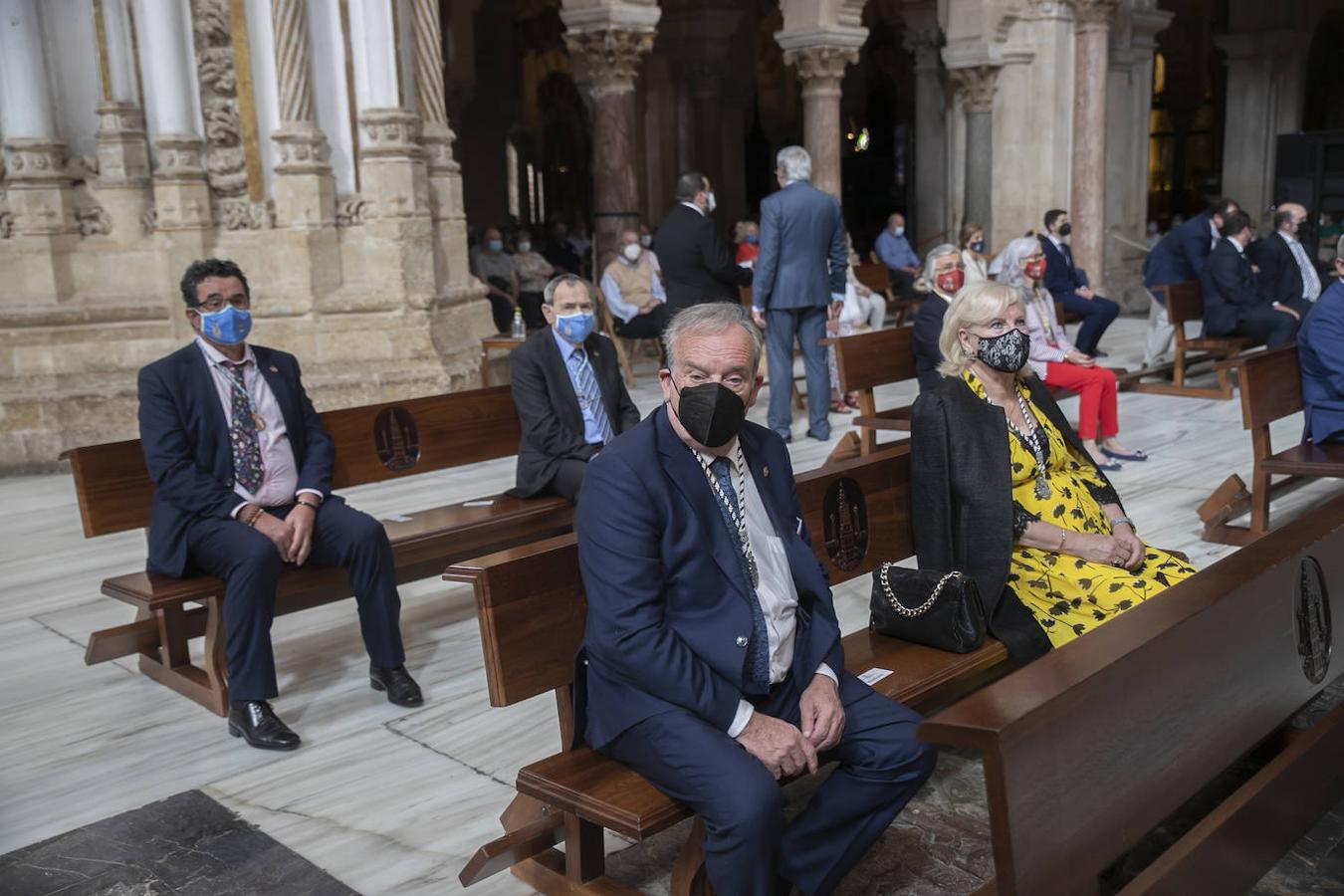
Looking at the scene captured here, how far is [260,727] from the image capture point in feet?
11.3

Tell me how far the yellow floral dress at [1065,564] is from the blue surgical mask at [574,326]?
149 cm

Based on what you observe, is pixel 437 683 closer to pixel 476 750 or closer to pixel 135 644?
pixel 476 750

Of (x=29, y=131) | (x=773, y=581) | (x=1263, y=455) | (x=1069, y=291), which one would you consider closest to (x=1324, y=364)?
(x=1263, y=455)

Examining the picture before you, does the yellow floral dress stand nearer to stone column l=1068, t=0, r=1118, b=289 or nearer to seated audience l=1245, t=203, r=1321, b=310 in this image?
seated audience l=1245, t=203, r=1321, b=310

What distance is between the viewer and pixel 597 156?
1180 centimetres

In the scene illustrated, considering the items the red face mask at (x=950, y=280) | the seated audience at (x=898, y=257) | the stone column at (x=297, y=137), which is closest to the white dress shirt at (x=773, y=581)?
the red face mask at (x=950, y=280)

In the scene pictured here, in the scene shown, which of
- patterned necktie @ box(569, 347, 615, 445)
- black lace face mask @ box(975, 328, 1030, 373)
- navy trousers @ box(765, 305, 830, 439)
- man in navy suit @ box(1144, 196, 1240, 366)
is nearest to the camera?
black lace face mask @ box(975, 328, 1030, 373)

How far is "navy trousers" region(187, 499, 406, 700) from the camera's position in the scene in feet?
11.4

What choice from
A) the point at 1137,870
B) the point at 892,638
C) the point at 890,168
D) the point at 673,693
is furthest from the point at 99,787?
the point at 890,168

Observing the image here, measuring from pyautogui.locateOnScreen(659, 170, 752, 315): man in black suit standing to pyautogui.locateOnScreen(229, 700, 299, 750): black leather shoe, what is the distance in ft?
16.6

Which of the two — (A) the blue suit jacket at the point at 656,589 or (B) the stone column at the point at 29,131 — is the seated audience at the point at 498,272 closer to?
(B) the stone column at the point at 29,131

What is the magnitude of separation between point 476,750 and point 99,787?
0.98 meters

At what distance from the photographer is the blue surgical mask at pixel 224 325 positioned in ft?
12.1

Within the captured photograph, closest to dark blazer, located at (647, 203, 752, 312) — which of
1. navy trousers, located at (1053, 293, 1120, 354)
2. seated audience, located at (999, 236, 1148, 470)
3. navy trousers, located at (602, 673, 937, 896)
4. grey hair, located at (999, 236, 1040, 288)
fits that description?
grey hair, located at (999, 236, 1040, 288)
